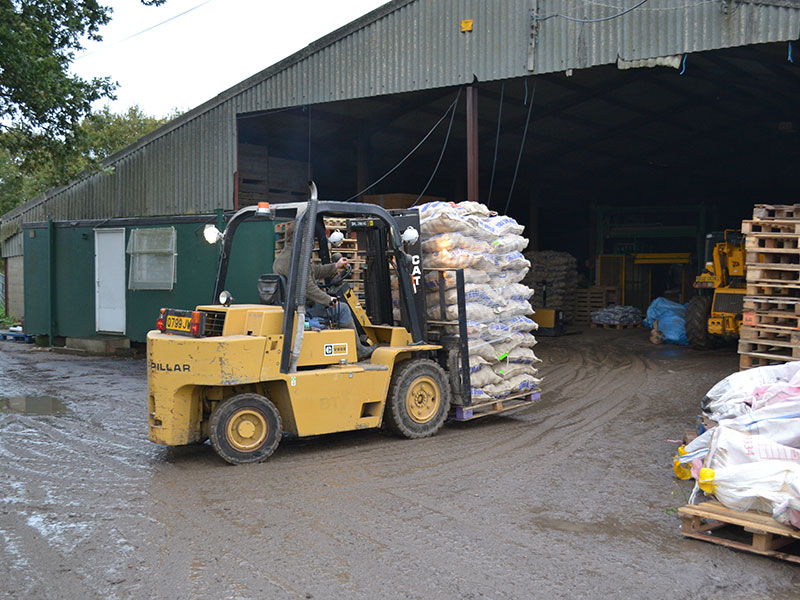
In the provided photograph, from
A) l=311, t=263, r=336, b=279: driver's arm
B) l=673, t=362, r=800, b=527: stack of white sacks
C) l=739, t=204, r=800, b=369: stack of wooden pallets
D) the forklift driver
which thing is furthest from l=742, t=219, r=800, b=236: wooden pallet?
l=311, t=263, r=336, b=279: driver's arm

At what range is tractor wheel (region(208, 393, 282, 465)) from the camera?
6836mm

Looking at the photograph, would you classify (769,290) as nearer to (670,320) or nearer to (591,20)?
(591,20)

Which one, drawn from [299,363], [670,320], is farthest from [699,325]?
[299,363]

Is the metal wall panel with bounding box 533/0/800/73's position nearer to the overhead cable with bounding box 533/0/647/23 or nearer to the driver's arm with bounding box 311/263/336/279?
the overhead cable with bounding box 533/0/647/23

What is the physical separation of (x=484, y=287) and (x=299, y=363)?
2.68 metres

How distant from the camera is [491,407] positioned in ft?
29.7

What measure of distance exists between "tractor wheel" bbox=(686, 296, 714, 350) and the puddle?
13.2 metres

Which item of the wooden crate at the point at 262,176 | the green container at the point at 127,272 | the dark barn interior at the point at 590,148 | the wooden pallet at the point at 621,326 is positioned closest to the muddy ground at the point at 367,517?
the green container at the point at 127,272

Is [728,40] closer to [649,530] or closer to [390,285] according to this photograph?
[390,285]

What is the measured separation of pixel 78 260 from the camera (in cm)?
1662

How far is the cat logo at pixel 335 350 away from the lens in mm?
7478

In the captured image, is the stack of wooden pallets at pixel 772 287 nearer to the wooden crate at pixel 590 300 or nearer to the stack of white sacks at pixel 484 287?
the stack of white sacks at pixel 484 287

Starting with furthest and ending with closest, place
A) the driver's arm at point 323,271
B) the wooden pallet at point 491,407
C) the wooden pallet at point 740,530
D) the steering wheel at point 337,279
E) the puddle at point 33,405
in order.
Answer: the puddle at point 33,405 < the wooden pallet at point 491,407 < the steering wheel at point 337,279 < the driver's arm at point 323,271 < the wooden pallet at point 740,530

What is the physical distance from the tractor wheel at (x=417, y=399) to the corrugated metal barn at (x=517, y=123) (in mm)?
6358
